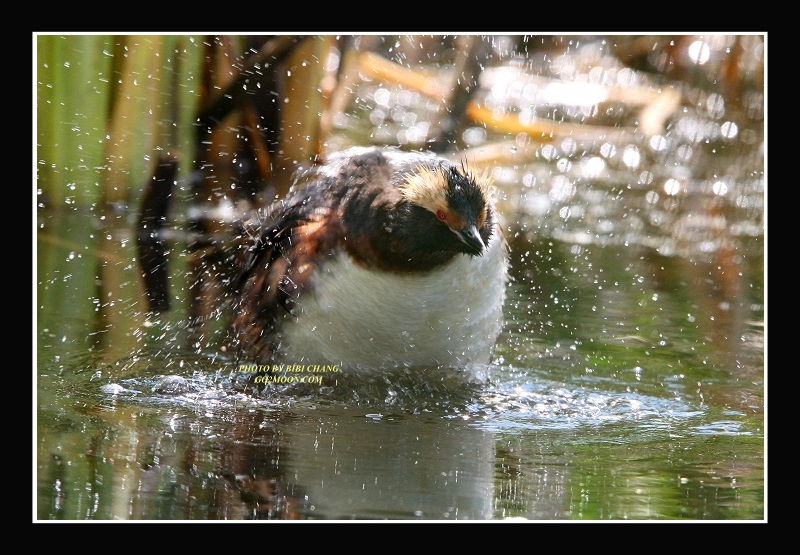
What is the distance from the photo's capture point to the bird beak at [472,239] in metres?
5.30

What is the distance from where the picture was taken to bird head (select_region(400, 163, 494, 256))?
17.6ft

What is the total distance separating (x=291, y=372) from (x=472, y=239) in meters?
1.22

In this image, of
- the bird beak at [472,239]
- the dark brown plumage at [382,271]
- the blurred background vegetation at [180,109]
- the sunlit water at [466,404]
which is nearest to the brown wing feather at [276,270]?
the dark brown plumage at [382,271]

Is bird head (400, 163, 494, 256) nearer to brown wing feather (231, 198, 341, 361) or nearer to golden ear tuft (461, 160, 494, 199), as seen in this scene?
golden ear tuft (461, 160, 494, 199)

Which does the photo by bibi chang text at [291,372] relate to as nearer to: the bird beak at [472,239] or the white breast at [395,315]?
the white breast at [395,315]

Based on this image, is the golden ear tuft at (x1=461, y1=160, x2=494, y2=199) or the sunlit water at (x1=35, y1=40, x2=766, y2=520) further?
the golden ear tuft at (x1=461, y1=160, x2=494, y2=199)

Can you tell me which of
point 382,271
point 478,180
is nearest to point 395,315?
point 382,271

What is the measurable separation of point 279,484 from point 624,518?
4.22 feet

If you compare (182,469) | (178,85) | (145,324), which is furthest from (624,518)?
(178,85)

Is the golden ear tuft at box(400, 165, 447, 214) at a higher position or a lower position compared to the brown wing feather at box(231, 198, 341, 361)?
higher

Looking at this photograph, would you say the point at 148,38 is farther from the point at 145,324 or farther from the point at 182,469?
the point at 182,469

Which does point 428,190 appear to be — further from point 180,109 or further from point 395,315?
→ point 180,109

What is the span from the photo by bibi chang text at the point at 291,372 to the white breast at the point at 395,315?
4 cm

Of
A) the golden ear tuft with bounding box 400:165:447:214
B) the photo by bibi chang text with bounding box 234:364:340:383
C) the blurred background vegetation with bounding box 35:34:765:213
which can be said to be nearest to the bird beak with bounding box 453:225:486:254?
the golden ear tuft with bounding box 400:165:447:214
